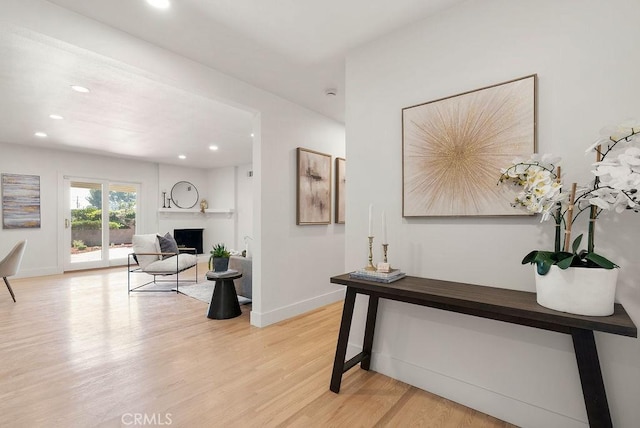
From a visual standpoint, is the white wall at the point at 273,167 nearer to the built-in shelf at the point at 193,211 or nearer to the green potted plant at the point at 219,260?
the green potted plant at the point at 219,260

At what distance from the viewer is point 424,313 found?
1999 millimetres

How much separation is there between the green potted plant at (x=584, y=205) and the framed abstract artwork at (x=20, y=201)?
777 cm

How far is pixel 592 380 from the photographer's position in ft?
4.15

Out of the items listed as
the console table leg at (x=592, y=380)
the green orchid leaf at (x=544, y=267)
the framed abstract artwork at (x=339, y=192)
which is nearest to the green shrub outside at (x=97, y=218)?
the framed abstract artwork at (x=339, y=192)

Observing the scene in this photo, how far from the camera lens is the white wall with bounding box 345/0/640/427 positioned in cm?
140

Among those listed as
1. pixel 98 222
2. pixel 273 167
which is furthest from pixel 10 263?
pixel 273 167

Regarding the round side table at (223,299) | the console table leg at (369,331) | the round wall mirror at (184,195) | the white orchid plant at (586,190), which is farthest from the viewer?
the round wall mirror at (184,195)

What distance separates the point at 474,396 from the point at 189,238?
7750 mm

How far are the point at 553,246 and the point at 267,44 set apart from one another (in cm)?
237

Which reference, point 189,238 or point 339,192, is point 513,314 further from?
point 189,238

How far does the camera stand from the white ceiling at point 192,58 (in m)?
1.95

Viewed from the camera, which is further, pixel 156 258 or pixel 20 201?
pixel 20 201

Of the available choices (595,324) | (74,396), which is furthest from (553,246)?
(74,396)

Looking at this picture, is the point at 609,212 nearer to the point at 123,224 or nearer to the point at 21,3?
the point at 21,3
